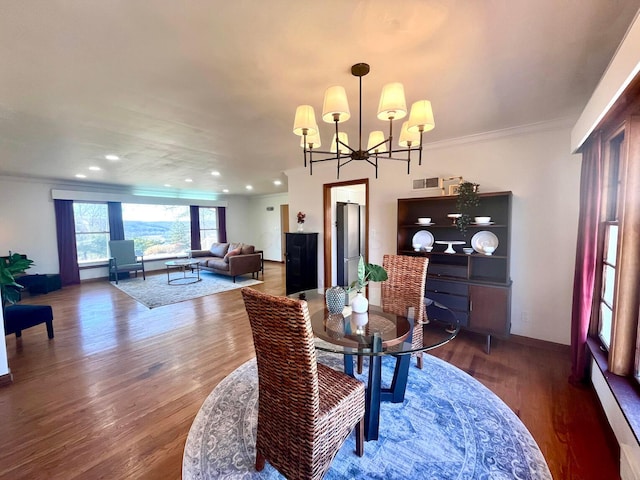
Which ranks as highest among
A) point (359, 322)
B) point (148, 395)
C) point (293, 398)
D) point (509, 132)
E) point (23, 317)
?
point (509, 132)

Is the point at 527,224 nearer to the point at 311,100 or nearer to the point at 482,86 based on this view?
the point at 482,86

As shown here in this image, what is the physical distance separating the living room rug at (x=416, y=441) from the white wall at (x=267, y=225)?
7134mm

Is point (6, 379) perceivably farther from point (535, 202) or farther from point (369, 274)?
point (535, 202)

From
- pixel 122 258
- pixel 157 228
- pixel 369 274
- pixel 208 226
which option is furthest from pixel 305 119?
pixel 208 226

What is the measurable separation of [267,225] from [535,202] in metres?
7.79

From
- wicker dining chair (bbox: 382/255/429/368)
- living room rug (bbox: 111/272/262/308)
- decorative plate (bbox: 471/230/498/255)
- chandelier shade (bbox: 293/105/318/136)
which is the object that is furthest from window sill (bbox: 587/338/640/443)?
living room rug (bbox: 111/272/262/308)

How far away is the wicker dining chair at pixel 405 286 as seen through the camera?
2312 millimetres

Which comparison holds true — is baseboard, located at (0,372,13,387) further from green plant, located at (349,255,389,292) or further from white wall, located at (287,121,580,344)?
white wall, located at (287,121,580,344)

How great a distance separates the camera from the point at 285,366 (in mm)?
1257

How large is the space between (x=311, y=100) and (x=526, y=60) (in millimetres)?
1470

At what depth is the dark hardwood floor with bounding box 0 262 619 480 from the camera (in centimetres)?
155

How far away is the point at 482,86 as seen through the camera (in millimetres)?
2004

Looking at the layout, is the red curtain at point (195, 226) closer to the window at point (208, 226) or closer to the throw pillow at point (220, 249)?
the window at point (208, 226)

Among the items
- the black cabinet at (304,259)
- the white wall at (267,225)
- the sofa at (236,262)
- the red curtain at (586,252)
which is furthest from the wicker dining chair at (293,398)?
the white wall at (267,225)
